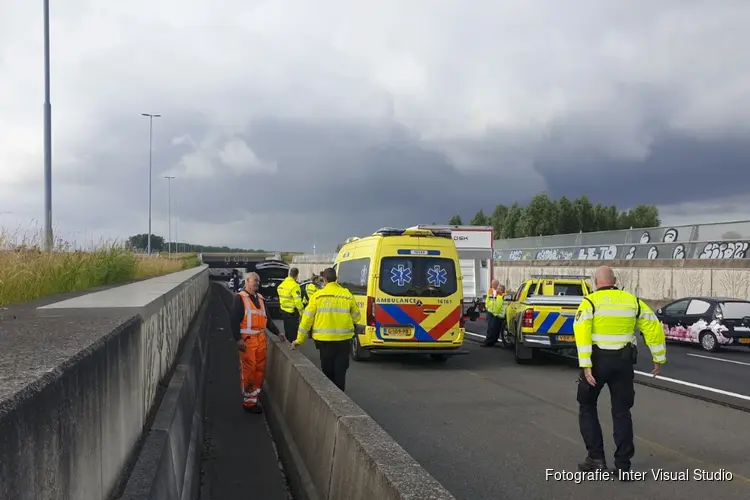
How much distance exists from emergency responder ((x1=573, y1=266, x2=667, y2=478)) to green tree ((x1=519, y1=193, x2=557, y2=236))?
81.4 metres

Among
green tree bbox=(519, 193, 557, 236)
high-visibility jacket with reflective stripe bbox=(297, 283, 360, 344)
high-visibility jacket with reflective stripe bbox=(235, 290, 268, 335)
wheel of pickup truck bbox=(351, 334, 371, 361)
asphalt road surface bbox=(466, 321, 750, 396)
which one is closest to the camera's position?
high-visibility jacket with reflective stripe bbox=(297, 283, 360, 344)

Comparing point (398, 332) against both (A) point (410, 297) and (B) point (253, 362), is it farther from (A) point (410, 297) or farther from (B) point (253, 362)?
(B) point (253, 362)

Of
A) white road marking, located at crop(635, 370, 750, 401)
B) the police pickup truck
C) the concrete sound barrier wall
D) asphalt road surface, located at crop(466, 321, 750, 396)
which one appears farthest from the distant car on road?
the concrete sound barrier wall

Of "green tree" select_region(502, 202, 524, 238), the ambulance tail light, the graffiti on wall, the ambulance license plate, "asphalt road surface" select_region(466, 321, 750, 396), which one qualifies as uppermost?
"green tree" select_region(502, 202, 524, 238)

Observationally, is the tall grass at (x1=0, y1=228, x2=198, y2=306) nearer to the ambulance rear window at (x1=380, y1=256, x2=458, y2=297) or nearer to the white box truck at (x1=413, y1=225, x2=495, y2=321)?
the ambulance rear window at (x1=380, y1=256, x2=458, y2=297)

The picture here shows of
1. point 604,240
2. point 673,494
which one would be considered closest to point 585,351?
point 673,494

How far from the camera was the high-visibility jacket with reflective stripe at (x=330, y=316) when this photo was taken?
9102mm

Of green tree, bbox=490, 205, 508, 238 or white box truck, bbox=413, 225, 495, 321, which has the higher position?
green tree, bbox=490, 205, 508, 238

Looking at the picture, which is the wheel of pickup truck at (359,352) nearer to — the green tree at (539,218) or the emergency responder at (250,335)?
the emergency responder at (250,335)

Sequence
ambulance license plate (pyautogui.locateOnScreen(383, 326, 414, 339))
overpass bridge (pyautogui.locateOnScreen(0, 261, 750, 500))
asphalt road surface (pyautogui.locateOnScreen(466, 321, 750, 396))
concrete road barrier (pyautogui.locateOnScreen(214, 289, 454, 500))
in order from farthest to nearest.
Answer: ambulance license plate (pyautogui.locateOnScreen(383, 326, 414, 339))
asphalt road surface (pyautogui.locateOnScreen(466, 321, 750, 396))
concrete road barrier (pyautogui.locateOnScreen(214, 289, 454, 500))
overpass bridge (pyautogui.locateOnScreen(0, 261, 750, 500))

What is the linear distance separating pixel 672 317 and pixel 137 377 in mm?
17708

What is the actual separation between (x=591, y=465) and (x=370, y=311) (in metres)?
7.44

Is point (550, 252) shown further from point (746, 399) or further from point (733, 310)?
point (746, 399)

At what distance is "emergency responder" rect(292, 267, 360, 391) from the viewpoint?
29.9ft
